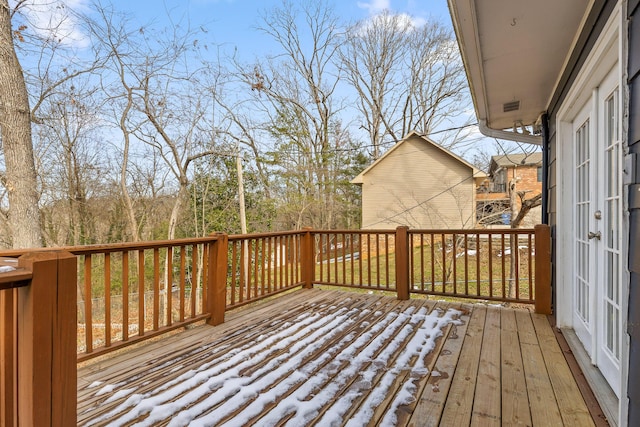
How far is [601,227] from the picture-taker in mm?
1979

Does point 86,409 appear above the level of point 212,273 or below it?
below

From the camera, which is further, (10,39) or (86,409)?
(10,39)

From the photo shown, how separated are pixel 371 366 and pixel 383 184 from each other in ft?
31.8

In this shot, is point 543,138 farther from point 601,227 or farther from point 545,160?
point 601,227

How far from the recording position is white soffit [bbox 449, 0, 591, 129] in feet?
5.77

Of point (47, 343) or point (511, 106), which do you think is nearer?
point (47, 343)

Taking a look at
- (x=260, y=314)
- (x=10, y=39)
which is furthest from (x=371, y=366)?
(x=10, y=39)

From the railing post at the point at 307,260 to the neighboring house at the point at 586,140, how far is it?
265 cm

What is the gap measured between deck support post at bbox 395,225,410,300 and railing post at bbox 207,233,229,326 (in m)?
2.07

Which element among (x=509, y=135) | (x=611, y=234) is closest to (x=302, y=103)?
(x=509, y=135)

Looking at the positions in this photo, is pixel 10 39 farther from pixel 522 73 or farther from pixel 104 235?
pixel 522 73

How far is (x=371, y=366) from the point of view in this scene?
7.02 ft

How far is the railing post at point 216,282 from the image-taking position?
2.97 meters

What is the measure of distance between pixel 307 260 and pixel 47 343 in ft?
11.7
